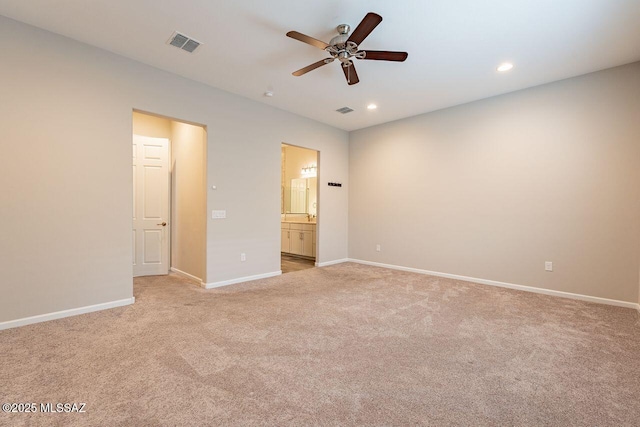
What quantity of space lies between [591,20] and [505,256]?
3075 mm

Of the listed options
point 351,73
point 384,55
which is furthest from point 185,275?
point 384,55

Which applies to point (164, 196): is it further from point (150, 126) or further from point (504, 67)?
point (504, 67)

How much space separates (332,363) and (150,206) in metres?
4.46

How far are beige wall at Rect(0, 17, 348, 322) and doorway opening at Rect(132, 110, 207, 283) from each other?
1.99 feet

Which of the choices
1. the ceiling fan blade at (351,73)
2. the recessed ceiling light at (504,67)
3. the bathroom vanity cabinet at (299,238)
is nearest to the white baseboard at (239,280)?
the bathroom vanity cabinet at (299,238)

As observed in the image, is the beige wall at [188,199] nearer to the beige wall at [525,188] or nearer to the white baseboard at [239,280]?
the white baseboard at [239,280]

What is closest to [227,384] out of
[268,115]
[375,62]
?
[375,62]

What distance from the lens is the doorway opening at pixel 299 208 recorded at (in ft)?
22.5

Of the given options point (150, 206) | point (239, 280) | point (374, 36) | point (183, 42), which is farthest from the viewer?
point (150, 206)

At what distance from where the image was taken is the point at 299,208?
805 centimetres

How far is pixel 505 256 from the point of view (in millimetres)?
4457

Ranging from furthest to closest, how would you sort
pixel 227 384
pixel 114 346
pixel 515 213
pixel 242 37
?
pixel 515 213
pixel 242 37
pixel 114 346
pixel 227 384

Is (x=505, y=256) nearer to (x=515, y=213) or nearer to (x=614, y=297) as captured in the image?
(x=515, y=213)

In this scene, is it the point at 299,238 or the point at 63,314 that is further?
the point at 299,238
